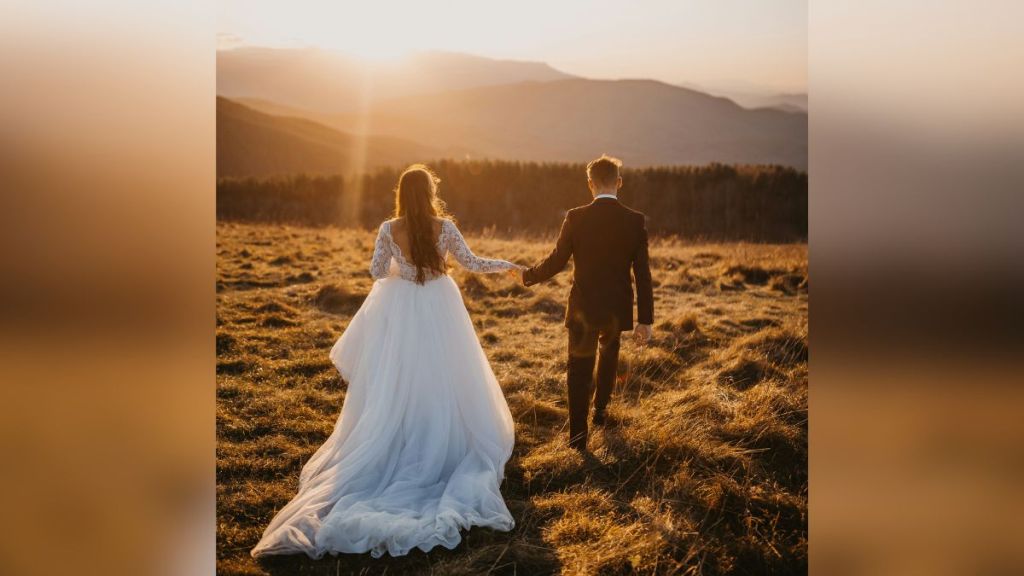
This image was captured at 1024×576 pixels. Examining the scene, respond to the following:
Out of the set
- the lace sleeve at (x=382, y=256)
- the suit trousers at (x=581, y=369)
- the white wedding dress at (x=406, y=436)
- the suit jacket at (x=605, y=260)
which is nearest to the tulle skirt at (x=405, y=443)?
the white wedding dress at (x=406, y=436)

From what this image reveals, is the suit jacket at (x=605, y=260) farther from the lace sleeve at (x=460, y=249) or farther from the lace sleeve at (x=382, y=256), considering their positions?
the lace sleeve at (x=382, y=256)

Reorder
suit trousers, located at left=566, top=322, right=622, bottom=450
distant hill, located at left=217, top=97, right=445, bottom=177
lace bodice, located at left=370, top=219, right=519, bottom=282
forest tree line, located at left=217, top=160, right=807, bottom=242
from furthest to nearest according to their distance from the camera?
distant hill, located at left=217, top=97, right=445, bottom=177, forest tree line, located at left=217, top=160, right=807, bottom=242, suit trousers, located at left=566, top=322, right=622, bottom=450, lace bodice, located at left=370, top=219, right=519, bottom=282

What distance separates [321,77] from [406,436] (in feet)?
215

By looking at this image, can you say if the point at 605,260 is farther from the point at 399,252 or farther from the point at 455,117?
the point at 455,117

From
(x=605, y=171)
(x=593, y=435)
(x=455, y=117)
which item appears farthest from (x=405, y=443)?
(x=455, y=117)

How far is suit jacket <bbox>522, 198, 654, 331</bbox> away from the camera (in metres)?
5.34

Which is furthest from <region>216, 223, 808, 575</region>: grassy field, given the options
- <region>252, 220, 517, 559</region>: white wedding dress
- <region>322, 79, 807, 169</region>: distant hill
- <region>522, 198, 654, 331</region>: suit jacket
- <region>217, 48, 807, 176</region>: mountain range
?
<region>322, 79, 807, 169</region>: distant hill

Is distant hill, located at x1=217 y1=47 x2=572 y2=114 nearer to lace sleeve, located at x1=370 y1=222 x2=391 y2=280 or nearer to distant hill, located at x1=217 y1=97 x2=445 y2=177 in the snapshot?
distant hill, located at x1=217 y1=97 x2=445 y2=177

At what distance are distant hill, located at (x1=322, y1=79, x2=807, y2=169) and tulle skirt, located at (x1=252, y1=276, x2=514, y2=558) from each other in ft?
243

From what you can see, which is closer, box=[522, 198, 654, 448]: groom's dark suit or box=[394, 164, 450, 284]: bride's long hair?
box=[394, 164, 450, 284]: bride's long hair

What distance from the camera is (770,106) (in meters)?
107

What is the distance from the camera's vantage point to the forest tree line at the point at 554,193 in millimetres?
26625
